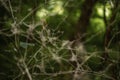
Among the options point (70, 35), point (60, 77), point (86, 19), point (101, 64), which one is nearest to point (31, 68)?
point (60, 77)

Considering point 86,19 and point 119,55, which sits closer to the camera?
point 119,55

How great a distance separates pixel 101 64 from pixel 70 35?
2814 millimetres

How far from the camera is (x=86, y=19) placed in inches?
186

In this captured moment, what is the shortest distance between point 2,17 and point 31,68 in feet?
3.21

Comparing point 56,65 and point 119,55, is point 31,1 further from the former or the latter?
point 119,55

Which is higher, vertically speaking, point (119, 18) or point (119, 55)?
point (119, 18)

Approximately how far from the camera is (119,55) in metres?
2.56

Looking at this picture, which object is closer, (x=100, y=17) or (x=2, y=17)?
→ (x=2, y=17)

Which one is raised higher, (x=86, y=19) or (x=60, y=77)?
(x=86, y=19)

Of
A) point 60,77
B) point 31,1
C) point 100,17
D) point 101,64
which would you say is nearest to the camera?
point 60,77

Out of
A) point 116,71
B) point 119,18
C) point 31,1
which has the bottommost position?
point 116,71

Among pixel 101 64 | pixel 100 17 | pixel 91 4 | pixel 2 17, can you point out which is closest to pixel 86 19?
pixel 91 4

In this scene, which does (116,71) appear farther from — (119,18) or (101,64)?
(119,18)

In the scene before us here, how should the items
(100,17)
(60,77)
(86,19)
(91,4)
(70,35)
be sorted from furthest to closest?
(100,17)
(70,35)
(86,19)
(91,4)
(60,77)
